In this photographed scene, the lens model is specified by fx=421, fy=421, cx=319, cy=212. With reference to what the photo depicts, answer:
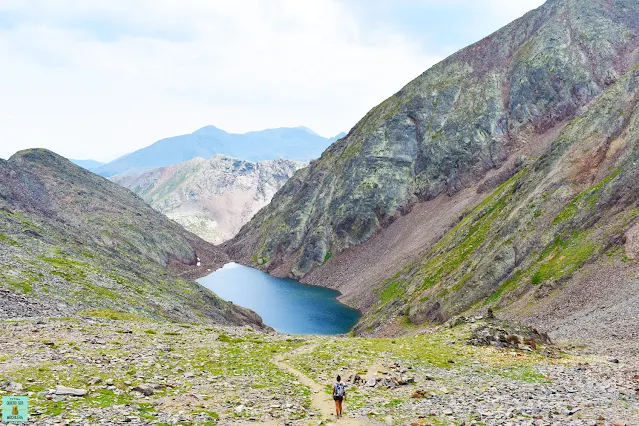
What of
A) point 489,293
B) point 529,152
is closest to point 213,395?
point 489,293

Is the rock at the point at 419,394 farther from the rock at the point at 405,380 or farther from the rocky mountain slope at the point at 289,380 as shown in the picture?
the rock at the point at 405,380

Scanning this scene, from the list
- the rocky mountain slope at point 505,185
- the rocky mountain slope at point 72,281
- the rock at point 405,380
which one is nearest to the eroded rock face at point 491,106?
the rocky mountain slope at point 505,185

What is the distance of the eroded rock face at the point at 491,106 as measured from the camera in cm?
16850

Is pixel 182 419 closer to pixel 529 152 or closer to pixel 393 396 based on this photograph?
pixel 393 396

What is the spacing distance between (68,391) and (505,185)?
5176 inches

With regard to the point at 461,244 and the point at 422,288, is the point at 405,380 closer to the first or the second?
the point at 422,288

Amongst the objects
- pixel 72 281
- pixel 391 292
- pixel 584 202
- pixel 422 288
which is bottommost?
pixel 422 288

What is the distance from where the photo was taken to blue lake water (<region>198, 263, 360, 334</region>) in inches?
4697

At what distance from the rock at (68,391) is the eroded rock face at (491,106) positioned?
16977 cm

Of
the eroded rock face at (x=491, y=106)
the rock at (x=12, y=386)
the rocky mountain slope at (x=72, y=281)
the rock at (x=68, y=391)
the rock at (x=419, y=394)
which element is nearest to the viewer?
the rock at (x=12, y=386)

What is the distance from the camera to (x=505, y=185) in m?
131

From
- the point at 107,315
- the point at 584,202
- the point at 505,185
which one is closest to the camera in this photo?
the point at 107,315

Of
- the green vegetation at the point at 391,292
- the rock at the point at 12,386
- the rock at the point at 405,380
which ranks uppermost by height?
the green vegetation at the point at 391,292

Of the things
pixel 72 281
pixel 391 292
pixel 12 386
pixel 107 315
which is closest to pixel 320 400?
pixel 12 386
